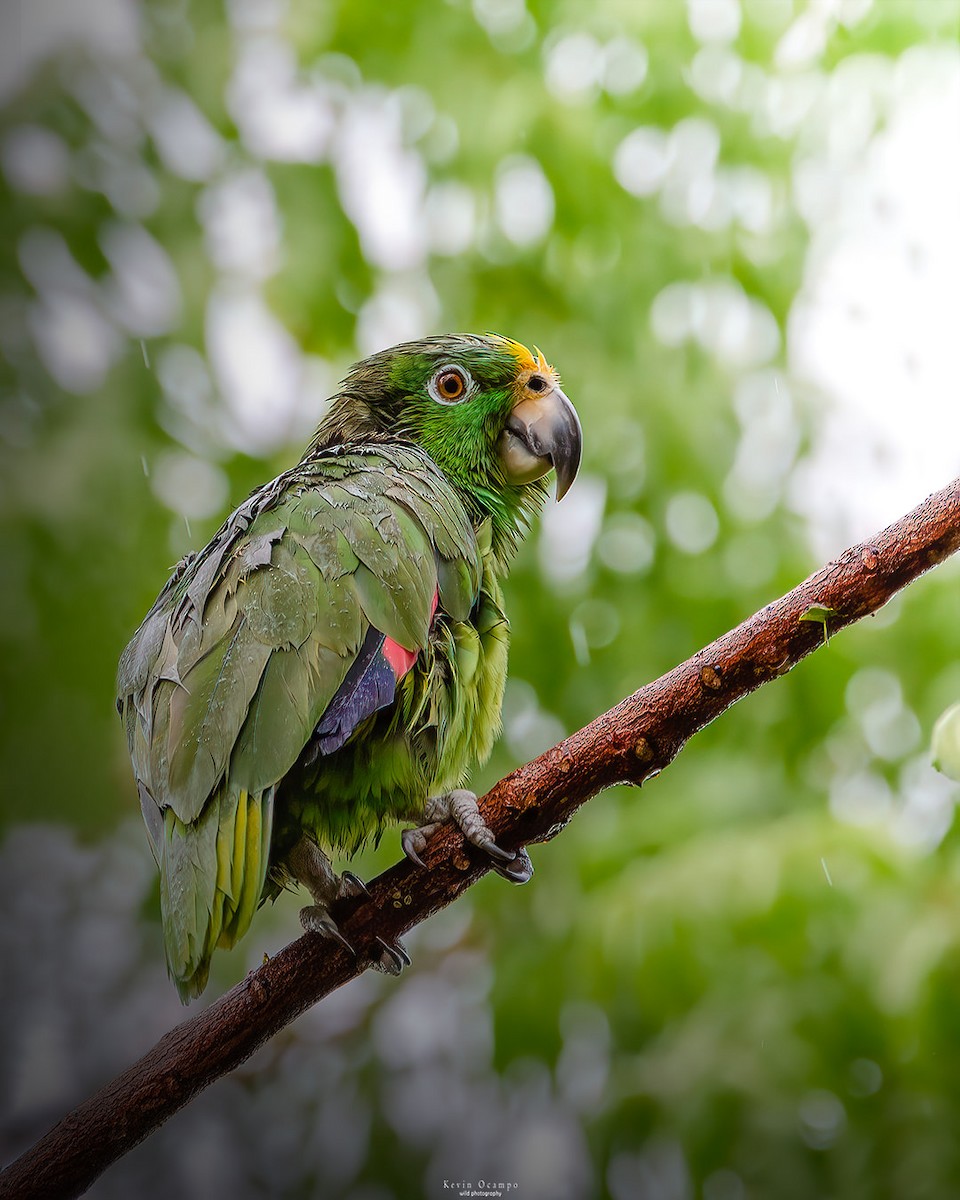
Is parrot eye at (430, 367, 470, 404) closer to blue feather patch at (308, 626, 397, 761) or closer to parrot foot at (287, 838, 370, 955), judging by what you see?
blue feather patch at (308, 626, 397, 761)

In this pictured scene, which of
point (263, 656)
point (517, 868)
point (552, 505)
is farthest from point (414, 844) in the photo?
point (552, 505)

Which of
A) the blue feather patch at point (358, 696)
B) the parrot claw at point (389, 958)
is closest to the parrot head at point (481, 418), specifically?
the blue feather patch at point (358, 696)

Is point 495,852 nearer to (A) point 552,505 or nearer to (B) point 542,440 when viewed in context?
(B) point 542,440

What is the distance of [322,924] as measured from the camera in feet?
3.30

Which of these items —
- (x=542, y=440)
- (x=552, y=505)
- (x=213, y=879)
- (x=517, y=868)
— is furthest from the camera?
(x=552, y=505)

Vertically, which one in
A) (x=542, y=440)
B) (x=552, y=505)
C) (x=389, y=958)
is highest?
(x=542, y=440)

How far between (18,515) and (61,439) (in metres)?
0.15

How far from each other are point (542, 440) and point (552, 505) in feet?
1.67

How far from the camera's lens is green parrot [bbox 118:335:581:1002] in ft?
3.07

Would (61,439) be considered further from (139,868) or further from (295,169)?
(139,868)

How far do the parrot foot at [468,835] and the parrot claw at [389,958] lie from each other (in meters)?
0.10

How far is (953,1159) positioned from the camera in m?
1.47

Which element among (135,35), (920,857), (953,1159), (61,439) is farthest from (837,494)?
(135,35)

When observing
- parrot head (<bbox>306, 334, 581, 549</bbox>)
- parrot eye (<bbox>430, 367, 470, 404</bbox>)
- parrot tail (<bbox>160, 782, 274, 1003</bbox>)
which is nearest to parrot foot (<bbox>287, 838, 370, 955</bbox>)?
parrot tail (<bbox>160, 782, 274, 1003</bbox>)
